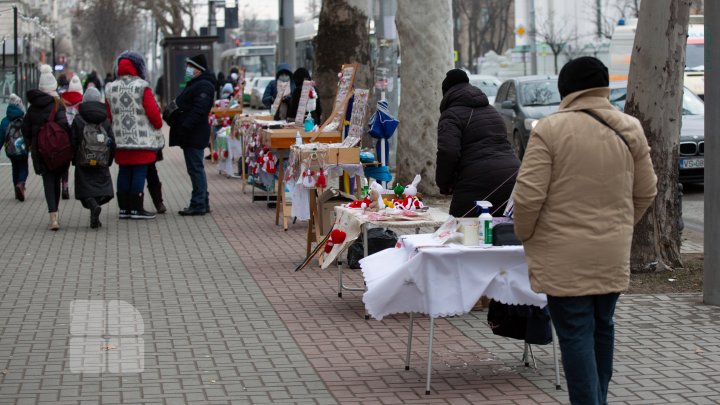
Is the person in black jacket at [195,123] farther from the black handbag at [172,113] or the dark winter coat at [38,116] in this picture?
the dark winter coat at [38,116]

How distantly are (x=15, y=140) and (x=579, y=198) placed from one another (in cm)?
1251

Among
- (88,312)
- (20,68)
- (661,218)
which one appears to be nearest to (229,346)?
(88,312)

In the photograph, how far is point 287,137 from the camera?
1401 centimetres

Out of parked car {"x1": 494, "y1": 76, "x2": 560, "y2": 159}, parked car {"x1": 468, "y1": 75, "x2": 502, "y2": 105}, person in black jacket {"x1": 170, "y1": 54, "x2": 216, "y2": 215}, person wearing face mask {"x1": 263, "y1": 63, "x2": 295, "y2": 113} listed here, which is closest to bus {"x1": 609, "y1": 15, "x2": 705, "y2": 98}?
parked car {"x1": 468, "y1": 75, "x2": 502, "y2": 105}

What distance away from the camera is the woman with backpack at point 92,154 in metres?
13.9

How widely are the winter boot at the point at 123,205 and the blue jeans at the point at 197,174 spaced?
2.75 feet

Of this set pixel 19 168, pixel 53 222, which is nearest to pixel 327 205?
pixel 53 222

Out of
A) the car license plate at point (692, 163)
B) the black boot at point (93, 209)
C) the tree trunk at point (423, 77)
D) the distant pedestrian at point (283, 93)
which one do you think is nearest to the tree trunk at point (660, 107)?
the black boot at point (93, 209)

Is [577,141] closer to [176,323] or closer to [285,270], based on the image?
[176,323]

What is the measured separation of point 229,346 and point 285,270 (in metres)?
3.26

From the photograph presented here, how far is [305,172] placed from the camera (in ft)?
38.4

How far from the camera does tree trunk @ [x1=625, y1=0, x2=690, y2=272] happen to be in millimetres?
10453

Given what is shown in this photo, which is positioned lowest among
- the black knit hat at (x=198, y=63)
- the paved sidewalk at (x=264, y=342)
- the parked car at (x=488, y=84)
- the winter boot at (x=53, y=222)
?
the paved sidewalk at (x=264, y=342)

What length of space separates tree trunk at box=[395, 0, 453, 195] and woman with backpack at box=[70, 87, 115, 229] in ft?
15.5
